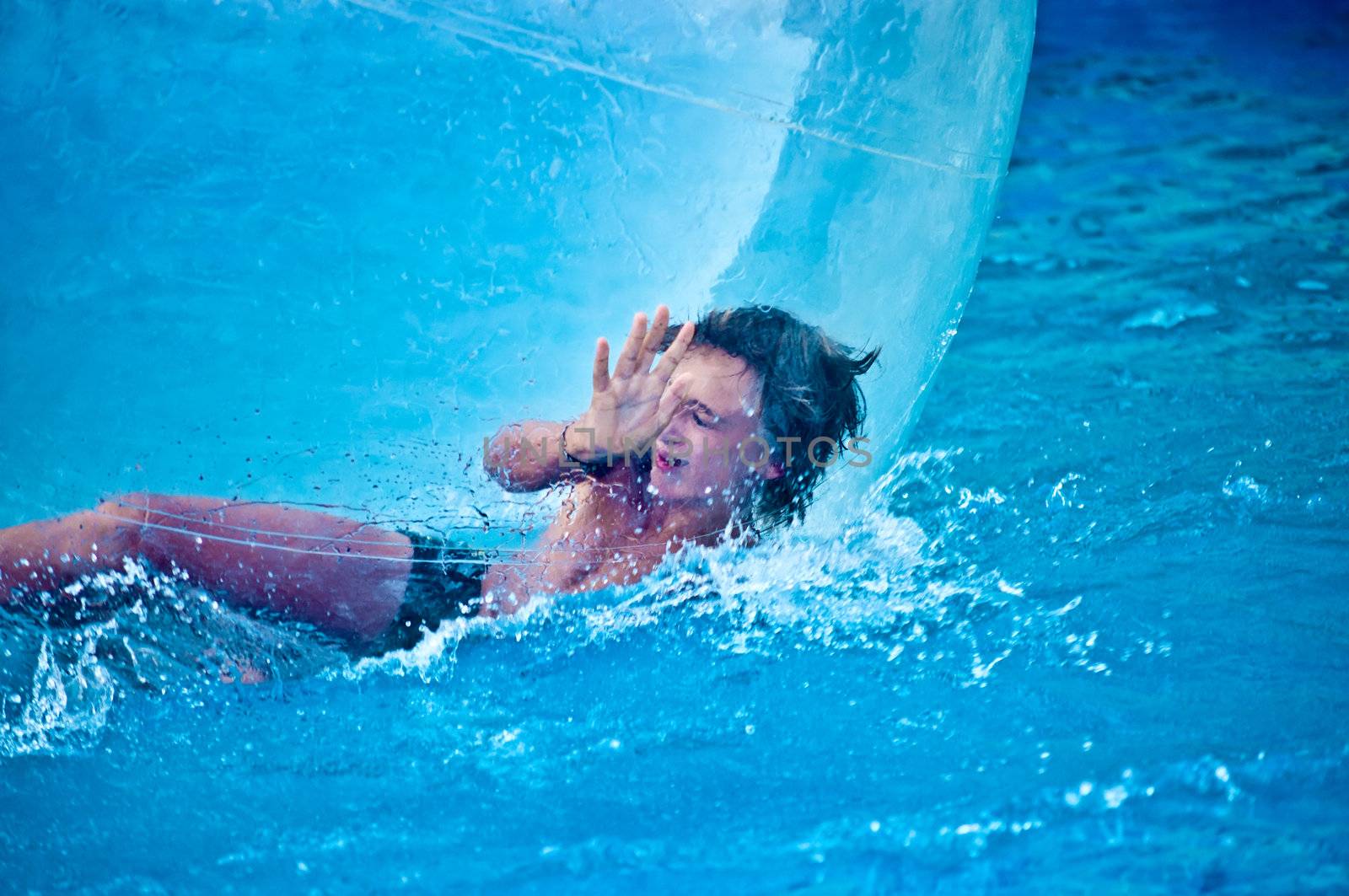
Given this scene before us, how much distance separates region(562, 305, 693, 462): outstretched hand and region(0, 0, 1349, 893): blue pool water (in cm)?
21

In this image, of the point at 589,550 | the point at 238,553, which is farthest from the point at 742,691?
the point at 238,553

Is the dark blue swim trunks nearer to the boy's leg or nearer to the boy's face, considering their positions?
the boy's leg

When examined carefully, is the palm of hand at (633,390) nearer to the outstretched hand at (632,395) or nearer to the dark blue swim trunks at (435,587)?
the outstretched hand at (632,395)

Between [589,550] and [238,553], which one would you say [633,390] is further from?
[238,553]

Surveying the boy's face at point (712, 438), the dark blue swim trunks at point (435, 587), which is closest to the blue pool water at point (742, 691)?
the dark blue swim trunks at point (435, 587)

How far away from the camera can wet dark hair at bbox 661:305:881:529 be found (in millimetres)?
1660

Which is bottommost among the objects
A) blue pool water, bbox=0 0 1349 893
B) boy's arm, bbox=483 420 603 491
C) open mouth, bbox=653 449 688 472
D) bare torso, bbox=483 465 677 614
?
blue pool water, bbox=0 0 1349 893

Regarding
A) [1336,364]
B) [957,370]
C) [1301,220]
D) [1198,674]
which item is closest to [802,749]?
[1198,674]

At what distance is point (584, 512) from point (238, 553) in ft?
1.53

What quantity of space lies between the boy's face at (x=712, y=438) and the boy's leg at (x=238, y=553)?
39 cm

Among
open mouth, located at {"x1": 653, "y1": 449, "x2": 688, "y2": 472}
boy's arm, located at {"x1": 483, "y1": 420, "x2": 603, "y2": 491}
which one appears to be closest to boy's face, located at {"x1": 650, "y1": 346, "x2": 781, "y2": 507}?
open mouth, located at {"x1": 653, "y1": 449, "x2": 688, "y2": 472}

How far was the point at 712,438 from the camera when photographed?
174 cm

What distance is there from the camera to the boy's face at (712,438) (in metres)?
1.69

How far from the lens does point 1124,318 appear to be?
3092 mm
